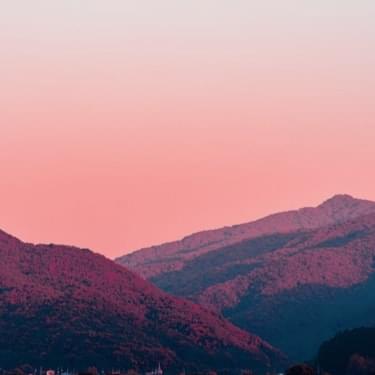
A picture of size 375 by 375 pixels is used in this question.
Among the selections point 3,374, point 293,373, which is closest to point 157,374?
point 3,374

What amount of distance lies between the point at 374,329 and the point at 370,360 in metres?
24.2

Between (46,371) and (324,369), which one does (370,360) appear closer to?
(324,369)

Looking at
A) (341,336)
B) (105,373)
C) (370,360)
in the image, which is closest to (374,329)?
(341,336)

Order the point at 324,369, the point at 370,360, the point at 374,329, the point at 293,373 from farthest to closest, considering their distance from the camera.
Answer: the point at 374,329
the point at 324,369
the point at 370,360
the point at 293,373

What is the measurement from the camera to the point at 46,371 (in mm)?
198500

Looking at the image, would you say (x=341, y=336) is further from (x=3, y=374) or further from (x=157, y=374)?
(x=3, y=374)

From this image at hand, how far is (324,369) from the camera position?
572 feet

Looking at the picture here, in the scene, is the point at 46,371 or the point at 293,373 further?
the point at 46,371

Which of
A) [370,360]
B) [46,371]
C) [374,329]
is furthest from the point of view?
[46,371]

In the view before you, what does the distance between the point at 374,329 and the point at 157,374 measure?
106 ft

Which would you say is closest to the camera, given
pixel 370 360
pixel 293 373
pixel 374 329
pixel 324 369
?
pixel 293 373

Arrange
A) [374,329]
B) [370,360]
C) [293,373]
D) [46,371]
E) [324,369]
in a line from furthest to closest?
1. [46,371]
2. [374,329]
3. [324,369]
4. [370,360]
5. [293,373]

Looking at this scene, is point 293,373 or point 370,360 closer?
point 293,373

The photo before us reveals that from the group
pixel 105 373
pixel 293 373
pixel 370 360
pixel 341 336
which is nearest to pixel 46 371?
pixel 105 373
